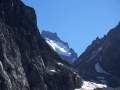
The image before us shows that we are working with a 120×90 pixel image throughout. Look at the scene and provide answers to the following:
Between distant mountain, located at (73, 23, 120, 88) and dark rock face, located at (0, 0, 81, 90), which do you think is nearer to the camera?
dark rock face, located at (0, 0, 81, 90)

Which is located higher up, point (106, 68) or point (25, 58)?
point (106, 68)

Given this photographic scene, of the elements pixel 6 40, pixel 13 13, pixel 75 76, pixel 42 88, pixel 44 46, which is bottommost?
pixel 42 88

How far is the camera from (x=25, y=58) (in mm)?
81875

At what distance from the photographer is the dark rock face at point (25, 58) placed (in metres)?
68.5

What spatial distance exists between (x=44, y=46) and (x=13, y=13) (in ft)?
76.1

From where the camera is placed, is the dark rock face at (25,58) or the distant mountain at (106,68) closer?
the dark rock face at (25,58)

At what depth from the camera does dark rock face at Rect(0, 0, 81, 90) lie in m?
68.5

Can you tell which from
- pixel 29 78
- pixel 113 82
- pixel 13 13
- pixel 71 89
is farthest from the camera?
pixel 113 82

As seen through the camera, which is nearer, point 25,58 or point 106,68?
point 25,58

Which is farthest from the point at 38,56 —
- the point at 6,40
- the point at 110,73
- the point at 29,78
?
the point at 110,73

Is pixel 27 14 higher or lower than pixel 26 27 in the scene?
higher

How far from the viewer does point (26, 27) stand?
9575cm

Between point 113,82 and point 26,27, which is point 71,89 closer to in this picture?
point 26,27

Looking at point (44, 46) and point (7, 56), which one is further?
point (44, 46)
